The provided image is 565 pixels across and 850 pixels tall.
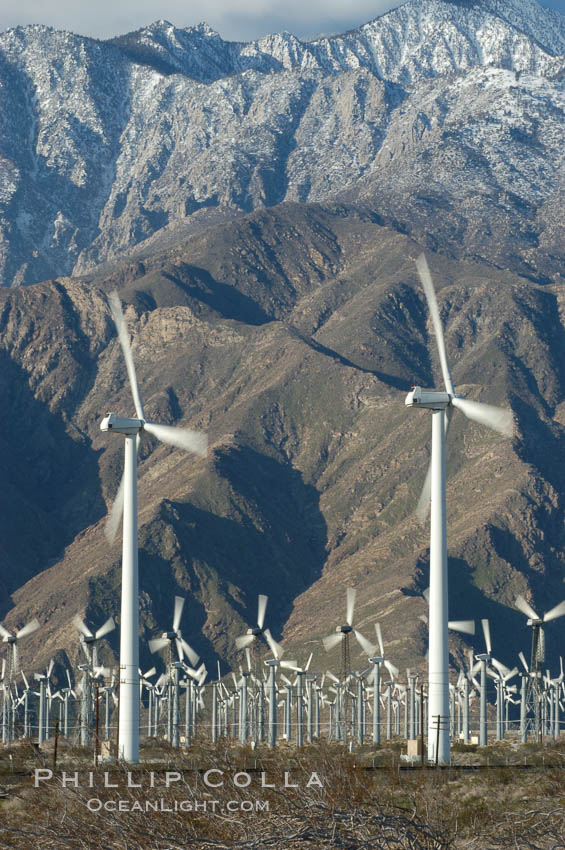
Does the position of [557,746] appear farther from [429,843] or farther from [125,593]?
[429,843]

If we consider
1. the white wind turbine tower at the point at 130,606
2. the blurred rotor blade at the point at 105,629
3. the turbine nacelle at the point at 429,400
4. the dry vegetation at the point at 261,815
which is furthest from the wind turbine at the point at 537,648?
the dry vegetation at the point at 261,815

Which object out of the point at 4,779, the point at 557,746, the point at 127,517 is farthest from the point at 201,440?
the point at 557,746


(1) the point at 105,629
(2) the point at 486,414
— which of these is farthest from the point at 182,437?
(1) the point at 105,629

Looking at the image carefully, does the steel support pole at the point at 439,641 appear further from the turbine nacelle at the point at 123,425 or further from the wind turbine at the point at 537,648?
the wind turbine at the point at 537,648

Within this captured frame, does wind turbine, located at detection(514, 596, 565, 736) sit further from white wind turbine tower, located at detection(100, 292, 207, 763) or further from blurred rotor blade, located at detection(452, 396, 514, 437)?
white wind turbine tower, located at detection(100, 292, 207, 763)

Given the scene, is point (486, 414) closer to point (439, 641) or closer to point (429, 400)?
point (429, 400)
